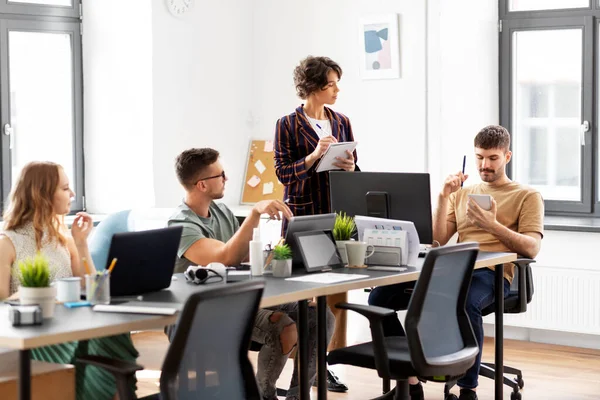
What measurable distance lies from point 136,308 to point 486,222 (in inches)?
80.9

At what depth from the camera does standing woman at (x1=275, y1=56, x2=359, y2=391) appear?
4.76 m

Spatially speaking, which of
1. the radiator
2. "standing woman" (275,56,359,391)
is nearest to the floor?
the radiator

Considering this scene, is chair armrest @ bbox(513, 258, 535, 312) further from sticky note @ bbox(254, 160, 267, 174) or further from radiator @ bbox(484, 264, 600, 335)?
sticky note @ bbox(254, 160, 267, 174)

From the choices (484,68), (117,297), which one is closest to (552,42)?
(484,68)

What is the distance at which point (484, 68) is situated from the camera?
627 cm

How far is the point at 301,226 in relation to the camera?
391 centimetres

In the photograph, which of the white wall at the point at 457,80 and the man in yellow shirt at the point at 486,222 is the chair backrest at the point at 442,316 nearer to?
the man in yellow shirt at the point at 486,222

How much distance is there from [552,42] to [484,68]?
46 centimetres

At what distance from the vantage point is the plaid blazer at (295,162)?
15.8ft

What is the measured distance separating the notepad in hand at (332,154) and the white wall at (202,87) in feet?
6.09

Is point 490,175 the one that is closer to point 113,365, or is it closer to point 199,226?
point 199,226

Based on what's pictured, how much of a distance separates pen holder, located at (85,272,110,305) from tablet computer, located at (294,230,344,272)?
1001 millimetres

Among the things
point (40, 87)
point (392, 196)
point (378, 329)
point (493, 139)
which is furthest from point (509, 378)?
point (40, 87)

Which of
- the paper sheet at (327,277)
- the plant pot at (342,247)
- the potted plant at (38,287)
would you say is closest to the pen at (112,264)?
the potted plant at (38,287)
